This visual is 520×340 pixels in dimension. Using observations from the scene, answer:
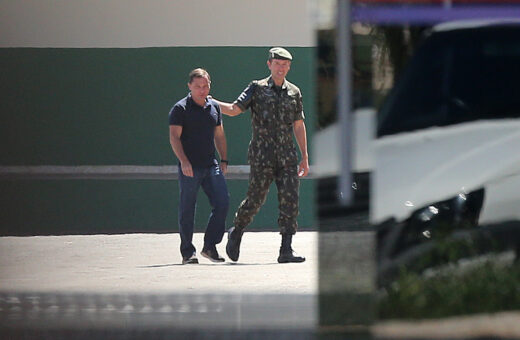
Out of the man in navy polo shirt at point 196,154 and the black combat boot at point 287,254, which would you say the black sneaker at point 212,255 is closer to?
the man in navy polo shirt at point 196,154

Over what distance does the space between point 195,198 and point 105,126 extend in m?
2.47

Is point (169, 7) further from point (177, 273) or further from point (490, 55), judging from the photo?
point (490, 55)

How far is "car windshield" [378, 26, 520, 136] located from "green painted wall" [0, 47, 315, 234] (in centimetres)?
625

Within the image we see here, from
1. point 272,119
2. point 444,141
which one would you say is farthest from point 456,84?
point 272,119

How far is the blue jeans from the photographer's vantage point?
8.55 m

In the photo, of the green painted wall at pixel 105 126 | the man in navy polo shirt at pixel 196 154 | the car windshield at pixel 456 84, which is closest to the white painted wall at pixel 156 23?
the green painted wall at pixel 105 126

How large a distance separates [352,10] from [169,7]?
21.3 ft

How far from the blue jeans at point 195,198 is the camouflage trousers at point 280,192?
0.20 m

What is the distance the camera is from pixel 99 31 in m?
10.6

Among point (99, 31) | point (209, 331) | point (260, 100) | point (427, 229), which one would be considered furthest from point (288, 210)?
point (427, 229)

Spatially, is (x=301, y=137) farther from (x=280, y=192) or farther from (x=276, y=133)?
(x=280, y=192)

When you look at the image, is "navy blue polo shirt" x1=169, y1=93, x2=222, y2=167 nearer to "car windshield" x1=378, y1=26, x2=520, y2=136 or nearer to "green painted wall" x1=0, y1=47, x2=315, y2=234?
"green painted wall" x1=0, y1=47, x2=315, y2=234

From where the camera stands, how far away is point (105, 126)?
35.4 ft

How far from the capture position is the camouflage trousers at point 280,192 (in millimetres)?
8320
